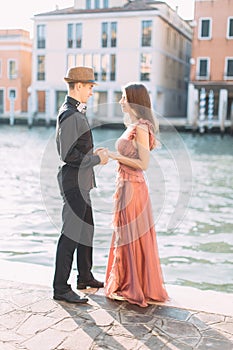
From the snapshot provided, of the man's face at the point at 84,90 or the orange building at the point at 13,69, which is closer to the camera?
the man's face at the point at 84,90

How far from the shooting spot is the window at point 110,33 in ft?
113

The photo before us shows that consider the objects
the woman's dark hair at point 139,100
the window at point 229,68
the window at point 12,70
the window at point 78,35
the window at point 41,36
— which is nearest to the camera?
the woman's dark hair at point 139,100

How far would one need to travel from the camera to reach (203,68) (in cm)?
3209

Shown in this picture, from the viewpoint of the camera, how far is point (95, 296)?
3.35m

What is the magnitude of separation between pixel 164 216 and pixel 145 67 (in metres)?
26.7

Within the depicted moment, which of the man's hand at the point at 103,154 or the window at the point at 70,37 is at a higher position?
the window at the point at 70,37

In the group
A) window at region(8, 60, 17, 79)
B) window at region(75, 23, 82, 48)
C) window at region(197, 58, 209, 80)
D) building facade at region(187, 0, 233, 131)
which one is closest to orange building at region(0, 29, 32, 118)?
window at region(8, 60, 17, 79)

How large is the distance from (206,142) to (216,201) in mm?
14170

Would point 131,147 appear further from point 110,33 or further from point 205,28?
point 110,33

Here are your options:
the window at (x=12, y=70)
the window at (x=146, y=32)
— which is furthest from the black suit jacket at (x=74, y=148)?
the window at (x=12, y=70)

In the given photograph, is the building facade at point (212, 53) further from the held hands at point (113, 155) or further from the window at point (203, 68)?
the held hands at point (113, 155)

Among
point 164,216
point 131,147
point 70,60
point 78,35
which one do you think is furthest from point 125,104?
point 70,60

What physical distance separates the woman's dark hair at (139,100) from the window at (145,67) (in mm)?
31413

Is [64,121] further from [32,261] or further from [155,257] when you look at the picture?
[32,261]
